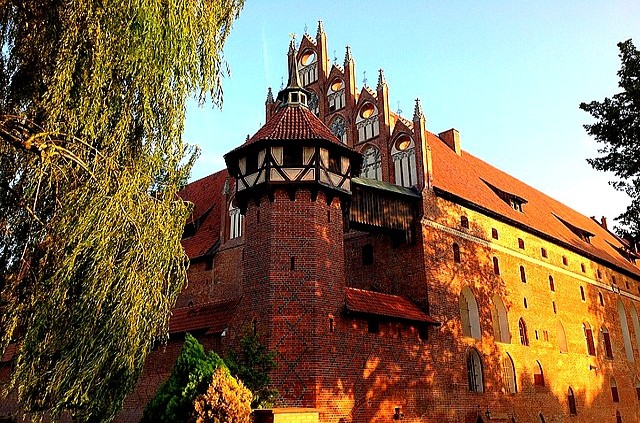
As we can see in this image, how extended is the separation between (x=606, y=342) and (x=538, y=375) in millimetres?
8415

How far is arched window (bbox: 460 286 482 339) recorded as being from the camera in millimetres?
19906

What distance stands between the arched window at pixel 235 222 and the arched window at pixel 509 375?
10101 millimetres

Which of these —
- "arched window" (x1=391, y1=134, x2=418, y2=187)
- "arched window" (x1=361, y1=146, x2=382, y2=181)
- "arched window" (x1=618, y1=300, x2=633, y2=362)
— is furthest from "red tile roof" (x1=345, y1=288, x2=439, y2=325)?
"arched window" (x1=618, y1=300, x2=633, y2=362)

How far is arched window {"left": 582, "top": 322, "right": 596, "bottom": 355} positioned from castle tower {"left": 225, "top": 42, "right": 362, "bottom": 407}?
1581cm

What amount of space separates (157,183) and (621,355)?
91.0 feet

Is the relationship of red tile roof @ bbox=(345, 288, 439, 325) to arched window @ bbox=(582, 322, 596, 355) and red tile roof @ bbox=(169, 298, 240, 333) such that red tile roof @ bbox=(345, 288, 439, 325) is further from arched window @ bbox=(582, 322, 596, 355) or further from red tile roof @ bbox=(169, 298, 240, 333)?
arched window @ bbox=(582, 322, 596, 355)

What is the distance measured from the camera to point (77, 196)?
290 inches

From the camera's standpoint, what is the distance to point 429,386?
16984 millimetres

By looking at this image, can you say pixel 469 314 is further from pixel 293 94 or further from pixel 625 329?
pixel 625 329

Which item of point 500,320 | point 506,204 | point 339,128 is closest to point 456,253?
point 500,320

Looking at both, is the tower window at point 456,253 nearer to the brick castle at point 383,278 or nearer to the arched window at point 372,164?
the brick castle at point 383,278

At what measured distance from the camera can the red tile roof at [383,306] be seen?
623 inches

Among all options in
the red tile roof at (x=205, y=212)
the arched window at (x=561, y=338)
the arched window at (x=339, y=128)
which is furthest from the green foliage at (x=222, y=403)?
the arched window at (x=561, y=338)

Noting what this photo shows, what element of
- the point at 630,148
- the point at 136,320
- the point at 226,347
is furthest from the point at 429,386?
the point at 136,320
